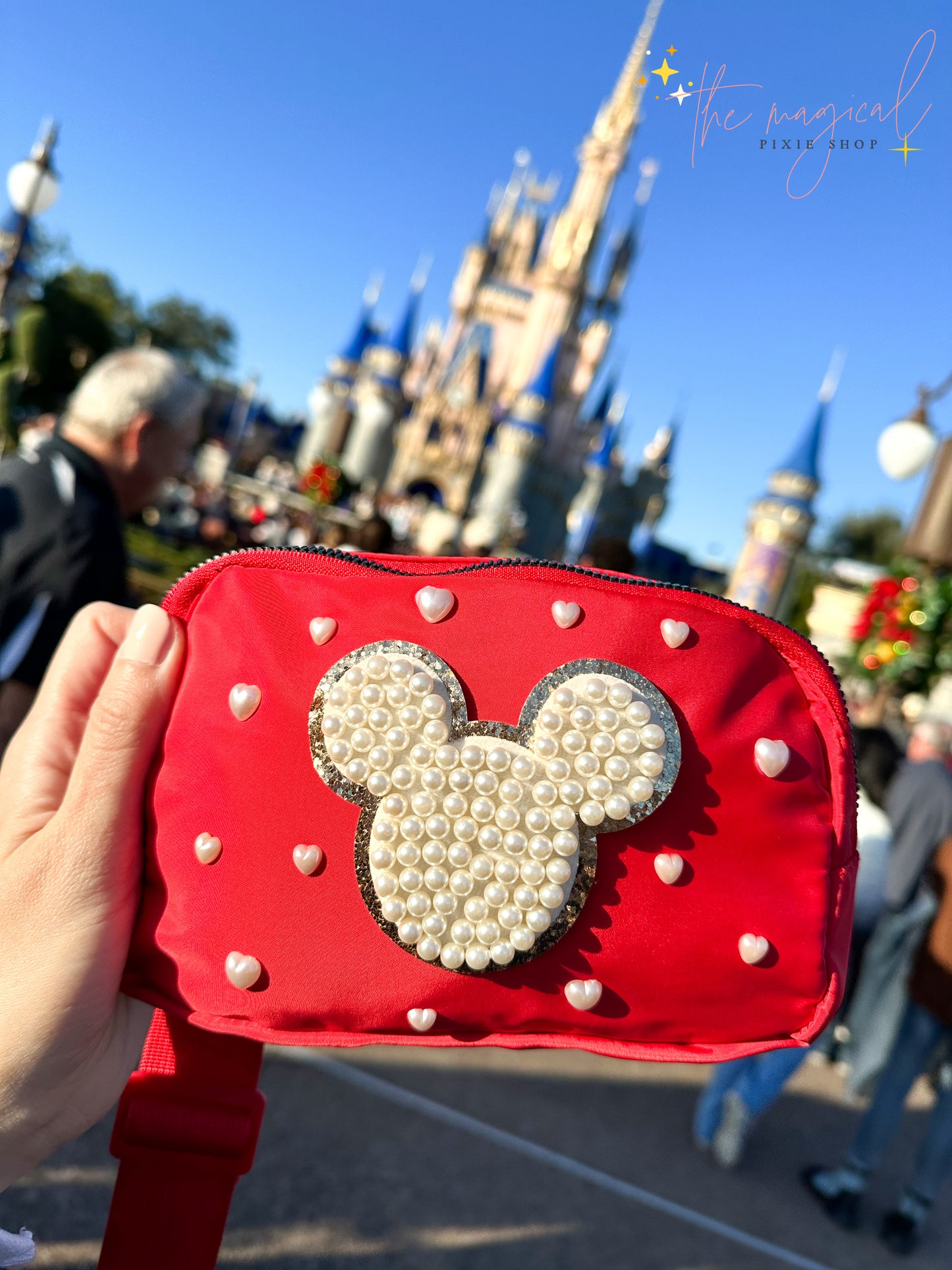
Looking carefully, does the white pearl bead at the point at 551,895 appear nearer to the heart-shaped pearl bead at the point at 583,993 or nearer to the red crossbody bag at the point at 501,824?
the red crossbody bag at the point at 501,824

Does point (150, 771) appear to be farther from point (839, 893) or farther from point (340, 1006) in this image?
point (839, 893)

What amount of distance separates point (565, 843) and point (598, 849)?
2.5 inches

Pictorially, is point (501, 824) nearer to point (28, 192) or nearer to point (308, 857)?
point (308, 857)

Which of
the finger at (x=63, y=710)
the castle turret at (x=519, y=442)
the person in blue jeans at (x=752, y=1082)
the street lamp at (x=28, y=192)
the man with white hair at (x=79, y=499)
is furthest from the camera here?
the castle turret at (x=519, y=442)

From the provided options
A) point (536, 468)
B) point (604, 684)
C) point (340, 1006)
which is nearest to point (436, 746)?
point (604, 684)

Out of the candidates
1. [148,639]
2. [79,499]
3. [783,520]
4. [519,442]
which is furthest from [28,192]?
[519,442]

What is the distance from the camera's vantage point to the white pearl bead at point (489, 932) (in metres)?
0.94

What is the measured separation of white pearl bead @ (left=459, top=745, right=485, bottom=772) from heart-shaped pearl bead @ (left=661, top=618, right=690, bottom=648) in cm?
25

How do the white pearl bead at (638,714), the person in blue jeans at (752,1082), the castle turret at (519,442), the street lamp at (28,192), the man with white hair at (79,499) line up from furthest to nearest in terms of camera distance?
the castle turret at (519,442) → the street lamp at (28,192) → the person in blue jeans at (752,1082) → the man with white hair at (79,499) → the white pearl bead at (638,714)

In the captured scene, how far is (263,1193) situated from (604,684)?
257 centimetres

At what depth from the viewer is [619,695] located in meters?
0.93

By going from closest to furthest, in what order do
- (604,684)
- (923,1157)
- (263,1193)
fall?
(604,684), (263,1193), (923,1157)

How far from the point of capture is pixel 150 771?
1081 mm

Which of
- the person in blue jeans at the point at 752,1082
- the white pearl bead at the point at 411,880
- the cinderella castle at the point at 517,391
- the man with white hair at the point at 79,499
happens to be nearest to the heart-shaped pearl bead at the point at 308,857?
the white pearl bead at the point at 411,880
